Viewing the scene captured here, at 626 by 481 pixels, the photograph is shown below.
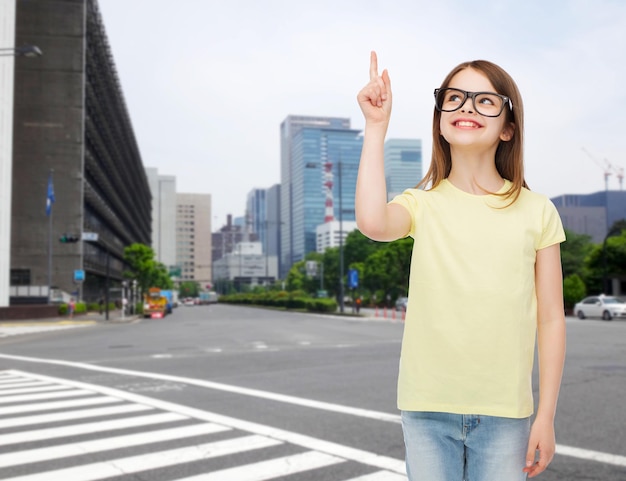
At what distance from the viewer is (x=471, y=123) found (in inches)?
91.0

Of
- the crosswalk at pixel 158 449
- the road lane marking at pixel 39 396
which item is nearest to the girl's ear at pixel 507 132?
the crosswalk at pixel 158 449

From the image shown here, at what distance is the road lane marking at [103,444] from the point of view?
644 cm

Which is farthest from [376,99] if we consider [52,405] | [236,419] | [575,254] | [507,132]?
[575,254]

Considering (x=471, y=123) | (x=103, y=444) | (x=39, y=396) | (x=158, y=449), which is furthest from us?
(x=39, y=396)

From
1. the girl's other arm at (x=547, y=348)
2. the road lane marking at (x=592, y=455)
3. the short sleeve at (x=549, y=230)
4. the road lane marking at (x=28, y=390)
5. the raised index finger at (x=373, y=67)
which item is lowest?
the road lane marking at (x=28, y=390)

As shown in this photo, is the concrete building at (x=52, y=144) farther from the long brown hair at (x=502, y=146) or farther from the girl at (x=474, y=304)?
the girl at (x=474, y=304)

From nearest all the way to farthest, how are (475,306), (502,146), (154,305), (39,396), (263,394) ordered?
(475,306), (502,146), (263,394), (39,396), (154,305)

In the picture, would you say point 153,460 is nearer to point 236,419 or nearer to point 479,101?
point 236,419

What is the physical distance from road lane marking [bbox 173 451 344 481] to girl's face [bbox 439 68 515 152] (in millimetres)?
3979

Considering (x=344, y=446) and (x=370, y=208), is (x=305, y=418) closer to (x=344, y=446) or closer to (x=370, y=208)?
(x=344, y=446)

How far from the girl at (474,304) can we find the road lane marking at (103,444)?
5271 mm

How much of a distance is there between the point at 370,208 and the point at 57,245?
2473 inches

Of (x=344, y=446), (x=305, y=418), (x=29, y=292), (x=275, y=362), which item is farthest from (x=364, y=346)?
(x=29, y=292)

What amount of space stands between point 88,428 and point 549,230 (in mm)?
6918
